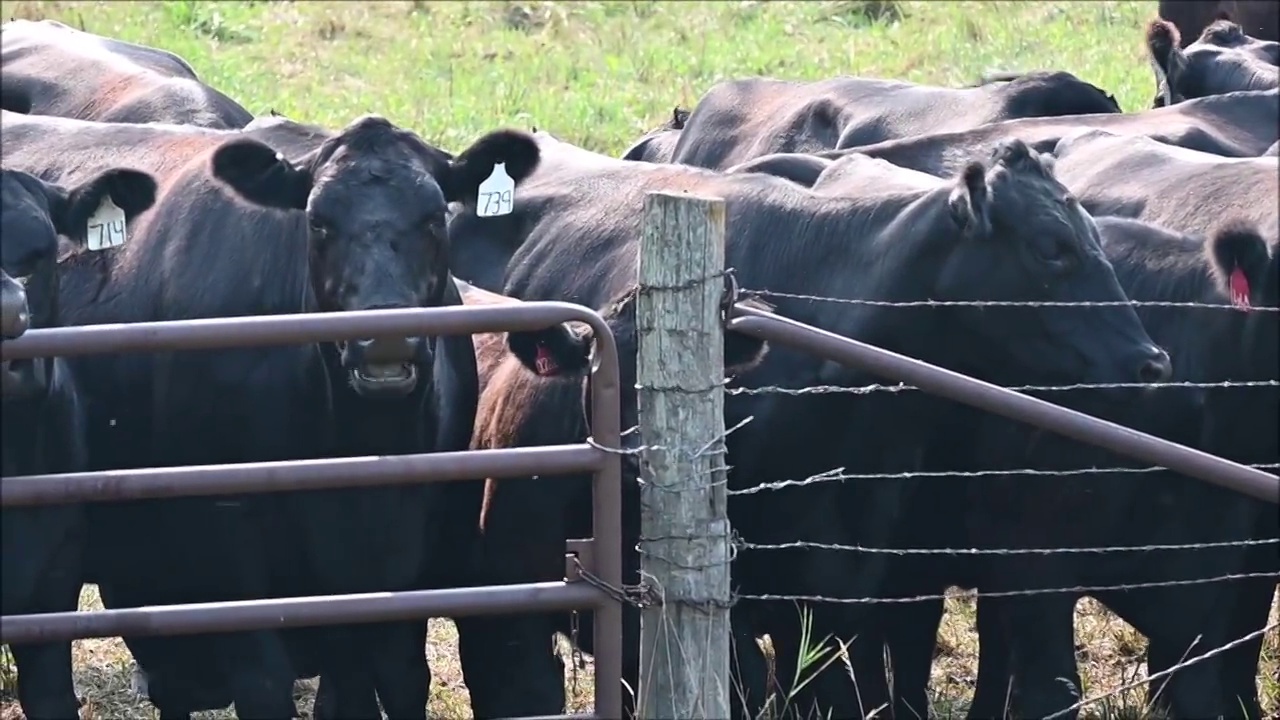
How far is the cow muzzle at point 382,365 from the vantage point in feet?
14.7

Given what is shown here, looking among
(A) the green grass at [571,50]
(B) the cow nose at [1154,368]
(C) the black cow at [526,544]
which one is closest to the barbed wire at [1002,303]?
(B) the cow nose at [1154,368]

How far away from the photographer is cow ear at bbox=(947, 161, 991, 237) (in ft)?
16.1

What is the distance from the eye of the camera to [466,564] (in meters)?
5.20

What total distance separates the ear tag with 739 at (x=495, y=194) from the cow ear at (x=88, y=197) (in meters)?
0.86

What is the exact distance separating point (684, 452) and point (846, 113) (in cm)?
483

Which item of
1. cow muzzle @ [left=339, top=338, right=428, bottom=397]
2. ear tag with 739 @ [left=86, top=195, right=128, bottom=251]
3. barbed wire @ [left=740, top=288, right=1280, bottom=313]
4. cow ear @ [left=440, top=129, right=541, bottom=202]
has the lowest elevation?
cow muzzle @ [left=339, top=338, right=428, bottom=397]

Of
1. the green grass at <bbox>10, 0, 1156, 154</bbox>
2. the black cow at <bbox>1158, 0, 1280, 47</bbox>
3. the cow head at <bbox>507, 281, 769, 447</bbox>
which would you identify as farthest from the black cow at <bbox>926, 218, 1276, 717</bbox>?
the black cow at <bbox>1158, 0, 1280, 47</bbox>

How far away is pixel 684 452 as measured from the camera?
12.7 ft

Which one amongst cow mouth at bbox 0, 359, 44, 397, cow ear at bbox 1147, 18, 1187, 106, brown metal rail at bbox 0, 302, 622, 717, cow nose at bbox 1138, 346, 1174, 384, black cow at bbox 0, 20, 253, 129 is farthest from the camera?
cow ear at bbox 1147, 18, 1187, 106

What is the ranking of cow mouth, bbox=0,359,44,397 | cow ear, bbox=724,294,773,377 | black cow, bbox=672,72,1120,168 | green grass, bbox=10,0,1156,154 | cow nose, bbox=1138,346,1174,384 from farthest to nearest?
green grass, bbox=10,0,1156,154, black cow, bbox=672,72,1120,168, cow nose, bbox=1138,346,1174,384, cow ear, bbox=724,294,773,377, cow mouth, bbox=0,359,44,397

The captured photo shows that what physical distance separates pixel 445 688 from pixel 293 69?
29.6 ft

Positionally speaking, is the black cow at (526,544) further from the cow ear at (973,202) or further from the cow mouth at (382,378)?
the cow ear at (973,202)

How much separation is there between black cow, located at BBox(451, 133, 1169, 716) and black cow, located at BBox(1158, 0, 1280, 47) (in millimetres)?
7367

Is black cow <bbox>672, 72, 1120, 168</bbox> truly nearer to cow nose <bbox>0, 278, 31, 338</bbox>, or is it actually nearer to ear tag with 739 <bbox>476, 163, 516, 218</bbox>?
ear tag with 739 <bbox>476, 163, 516, 218</bbox>
